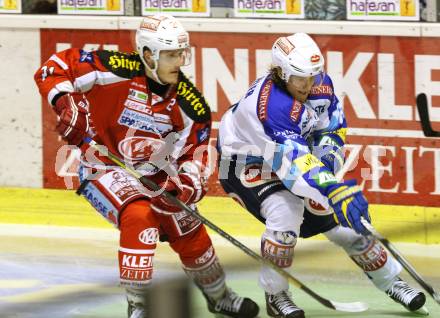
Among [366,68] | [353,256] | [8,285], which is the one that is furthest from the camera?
[366,68]

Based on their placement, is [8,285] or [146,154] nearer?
[146,154]

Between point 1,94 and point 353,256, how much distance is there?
3.34 m

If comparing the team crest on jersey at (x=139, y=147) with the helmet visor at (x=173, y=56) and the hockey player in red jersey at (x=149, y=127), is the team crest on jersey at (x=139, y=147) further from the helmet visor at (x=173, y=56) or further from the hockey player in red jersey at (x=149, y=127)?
the helmet visor at (x=173, y=56)

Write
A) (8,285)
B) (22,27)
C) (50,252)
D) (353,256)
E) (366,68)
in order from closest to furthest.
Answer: (353,256)
(8,285)
(50,252)
(366,68)
(22,27)

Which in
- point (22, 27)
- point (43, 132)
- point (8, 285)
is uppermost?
point (22, 27)

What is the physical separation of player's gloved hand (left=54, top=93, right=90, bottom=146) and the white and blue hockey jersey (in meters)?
0.71

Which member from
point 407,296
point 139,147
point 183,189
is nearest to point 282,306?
point 407,296

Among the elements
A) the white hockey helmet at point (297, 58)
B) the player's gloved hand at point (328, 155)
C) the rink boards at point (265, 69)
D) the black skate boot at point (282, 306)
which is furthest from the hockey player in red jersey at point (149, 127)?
the rink boards at point (265, 69)

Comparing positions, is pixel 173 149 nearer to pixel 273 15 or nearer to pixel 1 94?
pixel 273 15

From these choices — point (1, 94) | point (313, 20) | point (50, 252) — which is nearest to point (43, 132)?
point (1, 94)

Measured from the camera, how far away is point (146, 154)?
18.2 ft

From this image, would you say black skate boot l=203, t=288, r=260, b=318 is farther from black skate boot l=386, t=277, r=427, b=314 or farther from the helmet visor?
the helmet visor

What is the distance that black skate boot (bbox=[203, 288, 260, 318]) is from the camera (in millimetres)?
5578

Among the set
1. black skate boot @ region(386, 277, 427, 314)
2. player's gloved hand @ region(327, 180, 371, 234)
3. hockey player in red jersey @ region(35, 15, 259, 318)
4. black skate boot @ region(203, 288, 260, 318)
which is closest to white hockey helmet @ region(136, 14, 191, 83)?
hockey player in red jersey @ region(35, 15, 259, 318)
